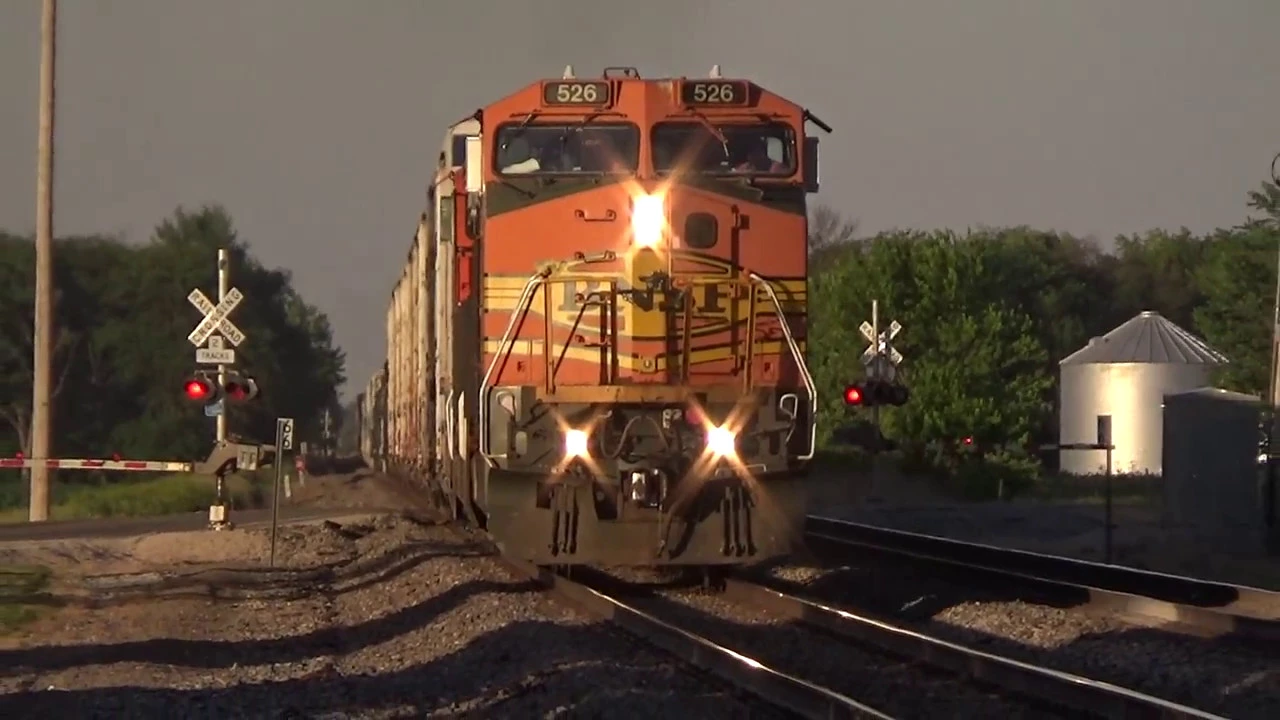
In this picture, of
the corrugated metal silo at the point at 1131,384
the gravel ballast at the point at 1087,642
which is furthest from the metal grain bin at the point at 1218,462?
the corrugated metal silo at the point at 1131,384

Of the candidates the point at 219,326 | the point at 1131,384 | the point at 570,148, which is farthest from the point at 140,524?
the point at 1131,384

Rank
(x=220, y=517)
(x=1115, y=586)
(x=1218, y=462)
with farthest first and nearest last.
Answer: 1. (x=220, y=517)
2. (x=1218, y=462)
3. (x=1115, y=586)

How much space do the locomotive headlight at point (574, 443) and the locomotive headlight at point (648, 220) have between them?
1687 mm

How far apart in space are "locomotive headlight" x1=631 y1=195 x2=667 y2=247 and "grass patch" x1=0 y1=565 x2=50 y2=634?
227 inches

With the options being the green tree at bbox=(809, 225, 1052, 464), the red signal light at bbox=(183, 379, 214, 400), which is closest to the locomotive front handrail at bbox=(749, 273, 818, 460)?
the red signal light at bbox=(183, 379, 214, 400)

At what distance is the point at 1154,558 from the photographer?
64.5 feet

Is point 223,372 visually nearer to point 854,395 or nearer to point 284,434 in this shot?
point 284,434

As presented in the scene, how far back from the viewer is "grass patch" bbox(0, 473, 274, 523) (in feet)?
110

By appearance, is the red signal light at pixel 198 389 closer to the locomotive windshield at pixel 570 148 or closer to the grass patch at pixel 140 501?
the locomotive windshield at pixel 570 148

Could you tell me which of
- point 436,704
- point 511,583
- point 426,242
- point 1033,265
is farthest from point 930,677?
point 1033,265

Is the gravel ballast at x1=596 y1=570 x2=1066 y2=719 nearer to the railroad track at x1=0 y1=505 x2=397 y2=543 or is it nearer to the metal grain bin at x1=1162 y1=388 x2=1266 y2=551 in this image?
the metal grain bin at x1=1162 y1=388 x2=1266 y2=551

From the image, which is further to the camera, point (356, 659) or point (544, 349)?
point (544, 349)

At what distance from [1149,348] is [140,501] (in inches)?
1512

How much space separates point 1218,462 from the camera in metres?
20.9
